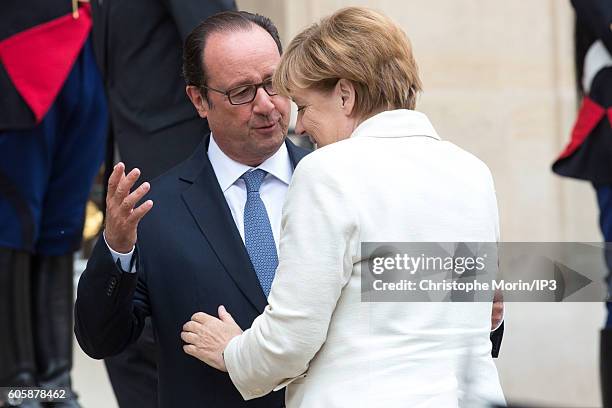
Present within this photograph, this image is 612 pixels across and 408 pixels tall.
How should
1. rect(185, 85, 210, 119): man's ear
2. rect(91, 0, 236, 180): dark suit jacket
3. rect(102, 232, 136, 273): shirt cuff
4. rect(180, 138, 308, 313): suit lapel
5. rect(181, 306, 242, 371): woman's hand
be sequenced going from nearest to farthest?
rect(181, 306, 242, 371): woman's hand → rect(102, 232, 136, 273): shirt cuff → rect(180, 138, 308, 313): suit lapel → rect(185, 85, 210, 119): man's ear → rect(91, 0, 236, 180): dark suit jacket

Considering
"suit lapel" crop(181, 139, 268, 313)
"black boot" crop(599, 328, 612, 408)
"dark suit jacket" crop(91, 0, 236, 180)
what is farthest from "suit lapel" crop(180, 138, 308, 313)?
"black boot" crop(599, 328, 612, 408)

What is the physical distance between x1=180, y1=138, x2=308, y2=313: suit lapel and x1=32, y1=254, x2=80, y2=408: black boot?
147 centimetres

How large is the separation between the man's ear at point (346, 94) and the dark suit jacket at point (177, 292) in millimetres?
541

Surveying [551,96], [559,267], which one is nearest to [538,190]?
[551,96]

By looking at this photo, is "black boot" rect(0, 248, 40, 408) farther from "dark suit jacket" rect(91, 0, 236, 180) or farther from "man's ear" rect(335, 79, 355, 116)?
"man's ear" rect(335, 79, 355, 116)

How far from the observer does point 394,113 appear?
2.66m

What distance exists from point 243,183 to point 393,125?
730 millimetres

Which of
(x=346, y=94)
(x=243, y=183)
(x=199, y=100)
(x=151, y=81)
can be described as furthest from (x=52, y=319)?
(x=346, y=94)

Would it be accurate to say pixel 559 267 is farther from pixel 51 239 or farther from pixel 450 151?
pixel 51 239

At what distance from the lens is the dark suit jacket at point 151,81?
4.01 m

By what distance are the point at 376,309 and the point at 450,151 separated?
0.32 meters

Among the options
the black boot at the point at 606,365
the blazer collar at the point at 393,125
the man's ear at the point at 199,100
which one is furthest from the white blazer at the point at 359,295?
the black boot at the point at 606,365

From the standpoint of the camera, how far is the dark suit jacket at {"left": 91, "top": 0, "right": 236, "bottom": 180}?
13.1ft

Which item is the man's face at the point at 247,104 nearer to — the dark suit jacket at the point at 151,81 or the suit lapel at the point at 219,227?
the suit lapel at the point at 219,227
